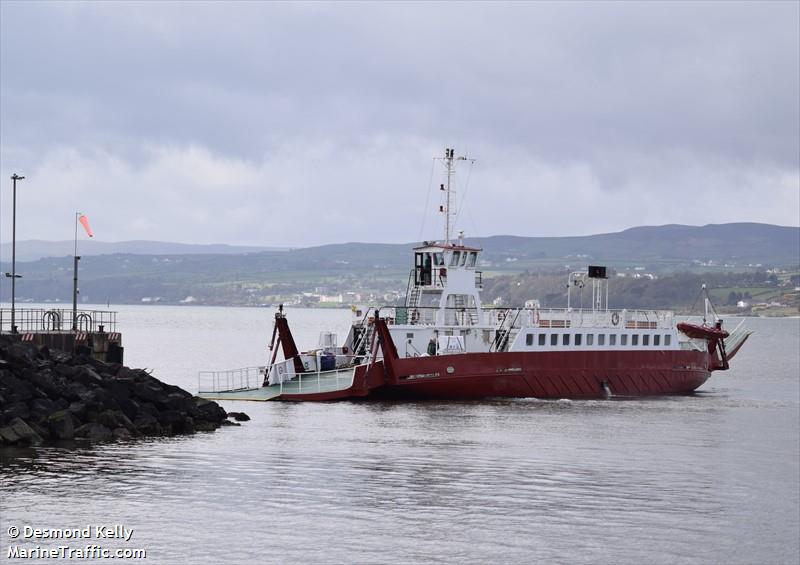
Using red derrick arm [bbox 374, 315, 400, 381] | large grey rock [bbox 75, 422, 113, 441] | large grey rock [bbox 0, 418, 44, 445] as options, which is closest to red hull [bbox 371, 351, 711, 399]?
red derrick arm [bbox 374, 315, 400, 381]

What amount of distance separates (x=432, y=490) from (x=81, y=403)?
12901mm

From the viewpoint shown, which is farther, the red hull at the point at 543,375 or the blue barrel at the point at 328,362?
the blue barrel at the point at 328,362

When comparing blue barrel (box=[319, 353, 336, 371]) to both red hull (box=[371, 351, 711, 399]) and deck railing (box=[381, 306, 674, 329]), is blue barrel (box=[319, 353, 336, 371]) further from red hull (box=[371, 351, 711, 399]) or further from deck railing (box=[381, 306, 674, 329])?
red hull (box=[371, 351, 711, 399])

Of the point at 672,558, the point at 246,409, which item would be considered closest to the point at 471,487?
the point at 672,558

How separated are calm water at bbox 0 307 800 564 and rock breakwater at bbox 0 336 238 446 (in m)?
1.41

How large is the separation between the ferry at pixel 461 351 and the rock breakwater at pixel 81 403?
8486 mm

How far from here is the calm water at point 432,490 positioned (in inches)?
885

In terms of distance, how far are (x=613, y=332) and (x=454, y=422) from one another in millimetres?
14547

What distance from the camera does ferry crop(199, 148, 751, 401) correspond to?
154 feet

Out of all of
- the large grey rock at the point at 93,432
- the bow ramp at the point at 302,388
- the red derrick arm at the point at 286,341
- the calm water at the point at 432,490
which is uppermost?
the red derrick arm at the point at 286,341

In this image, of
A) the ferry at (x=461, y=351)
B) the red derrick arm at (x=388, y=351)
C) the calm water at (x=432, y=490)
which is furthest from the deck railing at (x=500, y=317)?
the calm water at (x=432, y=490)

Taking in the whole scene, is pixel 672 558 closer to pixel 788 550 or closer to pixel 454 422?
pixel 788 550

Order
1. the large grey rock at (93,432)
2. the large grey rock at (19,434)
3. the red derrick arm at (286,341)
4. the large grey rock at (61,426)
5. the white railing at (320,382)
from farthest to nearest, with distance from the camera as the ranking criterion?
1. the red derrick arm at (286,341)
2. the white railing at (320,382)
3. the large grey rock at (93,432)
4. the large grey rock at (61,426)
5. the large grey rock at (19,434)

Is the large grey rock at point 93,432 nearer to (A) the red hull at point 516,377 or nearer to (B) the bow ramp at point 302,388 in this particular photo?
(B) the bow ramp at point 302,388
